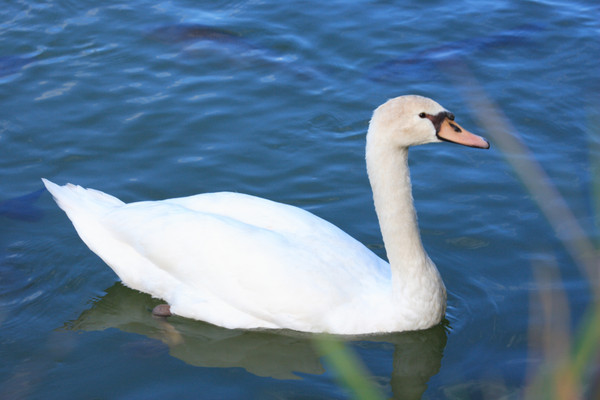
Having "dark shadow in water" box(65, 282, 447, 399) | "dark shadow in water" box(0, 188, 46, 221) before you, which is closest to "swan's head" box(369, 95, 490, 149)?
"dark shadow in water" box(65, 282, 447, 399)

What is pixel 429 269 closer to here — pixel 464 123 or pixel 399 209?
pixel 399 209

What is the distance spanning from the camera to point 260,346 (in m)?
5.35

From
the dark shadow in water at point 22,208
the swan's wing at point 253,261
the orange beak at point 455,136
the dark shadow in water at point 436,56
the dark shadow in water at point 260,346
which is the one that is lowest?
the dark shadow in water at point 260,346

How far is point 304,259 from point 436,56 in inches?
171

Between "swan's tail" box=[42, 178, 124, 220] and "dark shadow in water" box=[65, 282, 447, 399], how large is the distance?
725mm

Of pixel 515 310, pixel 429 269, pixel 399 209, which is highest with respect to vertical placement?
pixel 399 209

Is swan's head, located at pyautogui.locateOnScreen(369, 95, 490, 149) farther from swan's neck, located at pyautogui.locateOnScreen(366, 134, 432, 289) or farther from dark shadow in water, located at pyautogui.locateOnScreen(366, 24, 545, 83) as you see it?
dark shadow in water, located at pyautogui.locateOnScreen(366, 24, 545, 83)

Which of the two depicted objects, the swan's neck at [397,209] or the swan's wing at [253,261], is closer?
the swan's neck at [397,209]

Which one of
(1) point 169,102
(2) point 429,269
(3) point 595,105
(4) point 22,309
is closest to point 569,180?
(3) point 595,105

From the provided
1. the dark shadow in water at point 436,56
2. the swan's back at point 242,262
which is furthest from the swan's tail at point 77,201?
the dark shadow in water at point 436,56

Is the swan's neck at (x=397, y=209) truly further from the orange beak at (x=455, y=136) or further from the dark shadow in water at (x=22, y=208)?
the dark shadow in water at (x=22, y=208)

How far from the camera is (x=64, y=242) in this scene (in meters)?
6.42

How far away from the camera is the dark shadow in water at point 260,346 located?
5.12m

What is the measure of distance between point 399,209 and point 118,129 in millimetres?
3592
